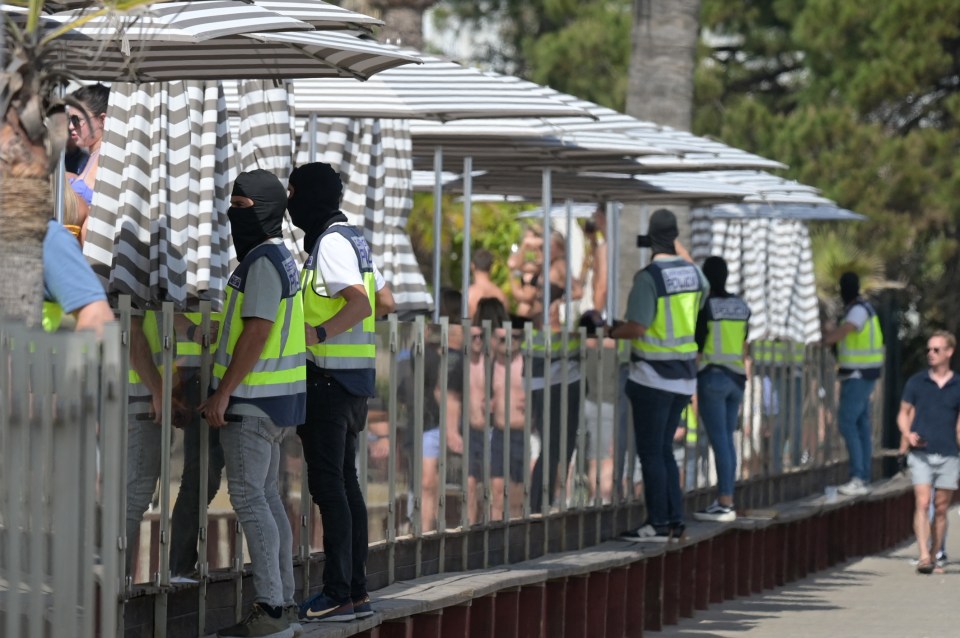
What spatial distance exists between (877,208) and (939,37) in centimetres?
268

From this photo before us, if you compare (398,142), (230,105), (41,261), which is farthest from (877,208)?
(41,261)

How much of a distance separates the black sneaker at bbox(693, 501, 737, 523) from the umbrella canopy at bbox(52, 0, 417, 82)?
235 inches

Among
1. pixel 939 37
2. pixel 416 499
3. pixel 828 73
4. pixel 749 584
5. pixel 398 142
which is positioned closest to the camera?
pixel 416 499

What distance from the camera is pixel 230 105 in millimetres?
12094

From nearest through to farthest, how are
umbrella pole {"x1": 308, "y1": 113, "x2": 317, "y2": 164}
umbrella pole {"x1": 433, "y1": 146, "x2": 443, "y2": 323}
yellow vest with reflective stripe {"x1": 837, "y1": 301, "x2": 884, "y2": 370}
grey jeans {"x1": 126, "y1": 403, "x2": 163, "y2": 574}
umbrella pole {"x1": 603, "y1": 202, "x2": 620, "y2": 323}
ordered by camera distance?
grey jeans {"x1": 126, "y1": 403, "x2": 163, "y2": 574}
umbrella pole {"x1": 308, "y1": 113, "x2": 317, "y2": 164}
umbrella pole {"x1": 433, "y1": 146, "x2": 443, "y2": 323}
umbrella pole {"x1": 603, "y1": 202, "x2": 620, "y2": 323}
yellow vest with reflective stripe {"x1": 837, "y1": 301, "x2": 884, "y2": 370}

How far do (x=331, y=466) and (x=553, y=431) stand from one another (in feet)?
13.5

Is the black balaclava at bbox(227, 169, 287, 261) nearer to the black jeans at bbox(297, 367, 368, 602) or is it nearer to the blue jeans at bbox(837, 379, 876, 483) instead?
the black jeans at bbox(297, 367, 368, 602)

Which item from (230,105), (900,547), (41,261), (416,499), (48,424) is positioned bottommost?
(900,547)

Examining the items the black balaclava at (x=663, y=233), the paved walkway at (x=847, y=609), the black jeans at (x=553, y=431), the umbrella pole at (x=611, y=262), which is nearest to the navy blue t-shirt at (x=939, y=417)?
the paved walkway at (x=847, y=609)

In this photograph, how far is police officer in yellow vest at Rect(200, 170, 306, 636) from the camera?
7809 mm

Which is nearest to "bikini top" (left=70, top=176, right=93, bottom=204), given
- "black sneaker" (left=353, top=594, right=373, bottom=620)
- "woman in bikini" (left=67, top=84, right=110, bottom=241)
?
"woman in bikini" (left=67, top=84, right=110, bottom=241)

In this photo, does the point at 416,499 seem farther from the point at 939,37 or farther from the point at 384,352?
the point at 939,37

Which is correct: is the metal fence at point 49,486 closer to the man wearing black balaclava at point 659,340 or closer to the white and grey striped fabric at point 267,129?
the white and grey striped fabric at point 267,129

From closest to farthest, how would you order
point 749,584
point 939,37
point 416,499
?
point 416,499 → point 749,584 → point 939,37
